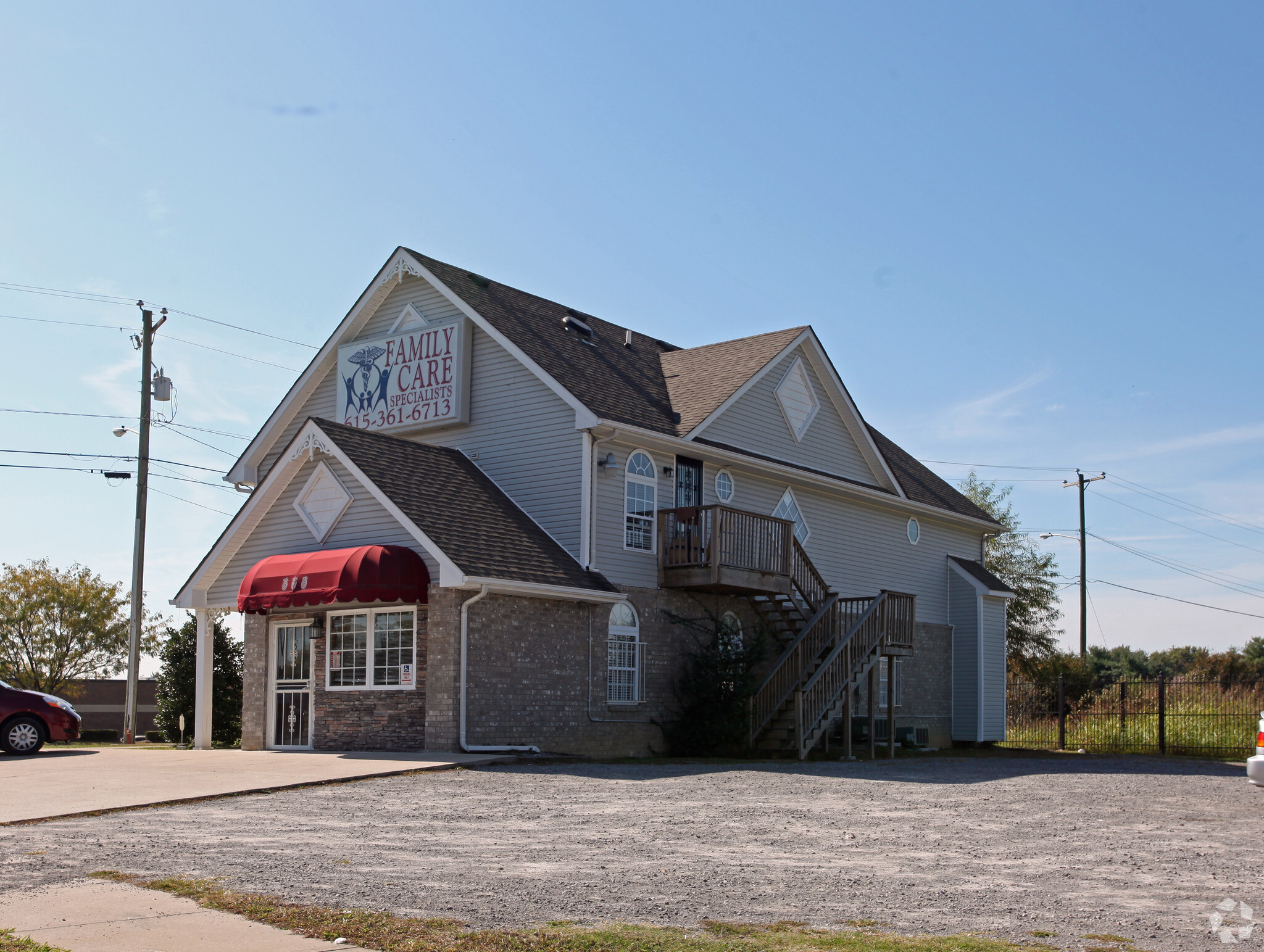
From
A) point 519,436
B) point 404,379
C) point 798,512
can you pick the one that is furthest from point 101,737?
point 798,512

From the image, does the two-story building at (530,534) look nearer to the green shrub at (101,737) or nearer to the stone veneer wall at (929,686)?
the stone veneer wall at (929,686)

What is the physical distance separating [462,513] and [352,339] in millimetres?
7303

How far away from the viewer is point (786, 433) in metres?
26.4

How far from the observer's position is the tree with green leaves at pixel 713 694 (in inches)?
869

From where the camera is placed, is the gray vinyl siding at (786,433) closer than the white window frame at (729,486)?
No

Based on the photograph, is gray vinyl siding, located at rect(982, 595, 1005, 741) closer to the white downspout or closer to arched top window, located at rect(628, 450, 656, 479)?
arched top window, located at rect(628, 450, 656, 479)

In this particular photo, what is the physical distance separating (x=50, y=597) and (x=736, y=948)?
44210 mm

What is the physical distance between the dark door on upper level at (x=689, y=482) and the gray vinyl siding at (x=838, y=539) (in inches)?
6.1

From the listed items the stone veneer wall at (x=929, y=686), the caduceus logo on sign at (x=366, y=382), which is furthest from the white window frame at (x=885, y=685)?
the caduceus logo on sign at (x=366, y=382)

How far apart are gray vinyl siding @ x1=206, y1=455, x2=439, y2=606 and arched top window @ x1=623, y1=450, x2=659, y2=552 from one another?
178 inches

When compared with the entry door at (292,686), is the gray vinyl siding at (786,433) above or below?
above

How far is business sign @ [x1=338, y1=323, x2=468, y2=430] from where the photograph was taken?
23.4 metres

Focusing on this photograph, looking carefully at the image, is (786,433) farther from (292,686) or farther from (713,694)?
(292,686)

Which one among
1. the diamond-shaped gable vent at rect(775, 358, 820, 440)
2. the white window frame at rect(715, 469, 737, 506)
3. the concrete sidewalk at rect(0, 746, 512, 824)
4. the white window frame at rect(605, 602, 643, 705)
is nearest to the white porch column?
the concrete sidewalk at rect(0, 746, 512, 824)
